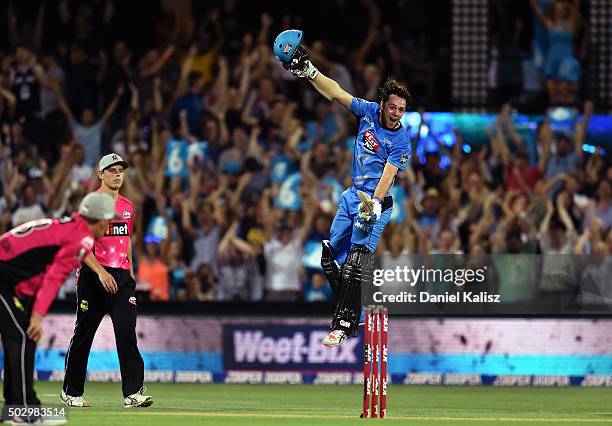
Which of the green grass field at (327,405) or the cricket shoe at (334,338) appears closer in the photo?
the green grass field at (327,405)

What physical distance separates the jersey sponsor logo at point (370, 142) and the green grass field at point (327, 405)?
2.78m

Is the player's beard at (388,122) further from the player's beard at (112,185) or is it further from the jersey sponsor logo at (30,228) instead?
the jersey sponsor logo at (30,228)

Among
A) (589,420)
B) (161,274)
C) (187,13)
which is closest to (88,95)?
(187,13)

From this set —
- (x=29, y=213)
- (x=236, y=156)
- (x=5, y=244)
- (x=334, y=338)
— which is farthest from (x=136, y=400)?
(x=236, y=156)

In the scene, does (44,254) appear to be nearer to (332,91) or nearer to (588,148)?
(332,91)

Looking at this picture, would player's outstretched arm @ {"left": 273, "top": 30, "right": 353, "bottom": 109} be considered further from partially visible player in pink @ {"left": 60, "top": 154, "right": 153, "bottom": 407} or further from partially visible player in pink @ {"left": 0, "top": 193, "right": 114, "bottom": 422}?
partially visible player in pink @ {"left": 0, "top": 193, "right": 114, "bottom": 422}

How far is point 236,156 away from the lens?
76.9 ft

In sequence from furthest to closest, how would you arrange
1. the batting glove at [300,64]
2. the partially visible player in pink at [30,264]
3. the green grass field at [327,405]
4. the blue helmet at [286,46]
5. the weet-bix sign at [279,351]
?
the weet-bix sign at [279,351]
the batting glove at [300,64]
the blue helmet at [286,46]
the green grass field at [327,405]
the partially visible player in pink at [30,264]

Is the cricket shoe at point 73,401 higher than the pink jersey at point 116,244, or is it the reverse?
the pink jersey at point 116,244

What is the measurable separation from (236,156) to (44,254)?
12.1 meters

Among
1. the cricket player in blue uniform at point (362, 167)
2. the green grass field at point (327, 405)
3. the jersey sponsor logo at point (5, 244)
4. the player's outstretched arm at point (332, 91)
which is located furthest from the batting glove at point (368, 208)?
the jersey sponsor logo at point (5, 244)

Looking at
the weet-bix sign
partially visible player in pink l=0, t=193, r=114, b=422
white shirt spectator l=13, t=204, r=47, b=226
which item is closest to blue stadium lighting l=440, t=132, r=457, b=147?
the weet-bix sign

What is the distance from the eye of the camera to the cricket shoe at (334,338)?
46.4 feet

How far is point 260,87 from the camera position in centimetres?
2455
